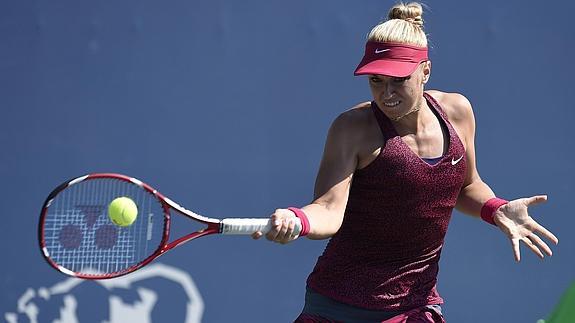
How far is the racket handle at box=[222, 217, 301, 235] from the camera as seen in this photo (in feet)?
9.66

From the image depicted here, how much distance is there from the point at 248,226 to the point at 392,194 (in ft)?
1.82

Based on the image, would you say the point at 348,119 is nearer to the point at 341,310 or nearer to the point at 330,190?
the point at 330,190

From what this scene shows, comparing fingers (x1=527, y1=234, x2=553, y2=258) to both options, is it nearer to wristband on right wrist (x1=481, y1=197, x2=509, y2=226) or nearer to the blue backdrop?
wristband on right wrist (x1=481, y1=197, x2=509, y2=226)

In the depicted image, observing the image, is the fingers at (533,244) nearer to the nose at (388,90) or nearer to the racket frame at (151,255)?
the nose at (388,90)

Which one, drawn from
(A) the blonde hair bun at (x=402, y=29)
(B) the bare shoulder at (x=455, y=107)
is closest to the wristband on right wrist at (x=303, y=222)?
(A) the blonde hair bun at (x=402, y=29)

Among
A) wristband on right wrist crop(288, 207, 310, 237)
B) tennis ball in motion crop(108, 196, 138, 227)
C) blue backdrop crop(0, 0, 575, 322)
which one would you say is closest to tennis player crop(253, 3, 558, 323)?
wristband on right wrist crop(288, 207, 310, 237)

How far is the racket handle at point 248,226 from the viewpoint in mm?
2943

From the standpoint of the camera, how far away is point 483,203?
3572mm

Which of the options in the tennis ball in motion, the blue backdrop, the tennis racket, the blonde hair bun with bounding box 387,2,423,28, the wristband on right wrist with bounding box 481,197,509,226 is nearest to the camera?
the tennis racket

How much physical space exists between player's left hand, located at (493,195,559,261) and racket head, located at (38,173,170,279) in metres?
1.10

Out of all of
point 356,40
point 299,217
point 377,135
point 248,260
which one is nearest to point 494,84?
point 356,40

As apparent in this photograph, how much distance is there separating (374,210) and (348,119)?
0.29 meters

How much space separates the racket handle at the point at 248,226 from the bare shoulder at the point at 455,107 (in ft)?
2.72

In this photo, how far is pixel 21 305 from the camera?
4.52m
